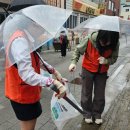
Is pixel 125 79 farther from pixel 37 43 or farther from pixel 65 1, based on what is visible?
pixel 65 1

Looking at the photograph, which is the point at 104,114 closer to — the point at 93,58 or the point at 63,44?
the point at 93,58

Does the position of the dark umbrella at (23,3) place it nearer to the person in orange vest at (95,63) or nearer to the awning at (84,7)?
the person in orange vest at (95,63)

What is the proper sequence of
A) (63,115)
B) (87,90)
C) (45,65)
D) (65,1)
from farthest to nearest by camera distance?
(65,1) < (87,90) < (63,115) < (45,65)

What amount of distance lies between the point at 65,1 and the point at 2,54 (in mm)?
24622

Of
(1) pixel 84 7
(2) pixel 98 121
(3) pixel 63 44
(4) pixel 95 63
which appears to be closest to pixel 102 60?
(4) pixel 95 63

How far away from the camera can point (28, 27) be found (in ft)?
8.59

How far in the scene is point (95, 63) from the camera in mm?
4195

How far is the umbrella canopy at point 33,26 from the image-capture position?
8.52ft

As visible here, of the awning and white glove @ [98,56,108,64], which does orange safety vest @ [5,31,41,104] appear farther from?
the awning

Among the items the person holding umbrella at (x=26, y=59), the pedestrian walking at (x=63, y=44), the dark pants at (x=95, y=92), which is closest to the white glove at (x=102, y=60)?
the dark pants at (x=95, y=92)

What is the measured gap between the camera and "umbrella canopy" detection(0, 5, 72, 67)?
260cm

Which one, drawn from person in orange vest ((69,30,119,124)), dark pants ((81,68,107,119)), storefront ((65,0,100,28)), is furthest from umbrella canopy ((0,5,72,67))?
storefront ((65,0,100,28))

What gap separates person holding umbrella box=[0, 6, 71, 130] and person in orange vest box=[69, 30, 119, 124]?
138 cm

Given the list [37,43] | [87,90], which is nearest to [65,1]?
[87,90]
